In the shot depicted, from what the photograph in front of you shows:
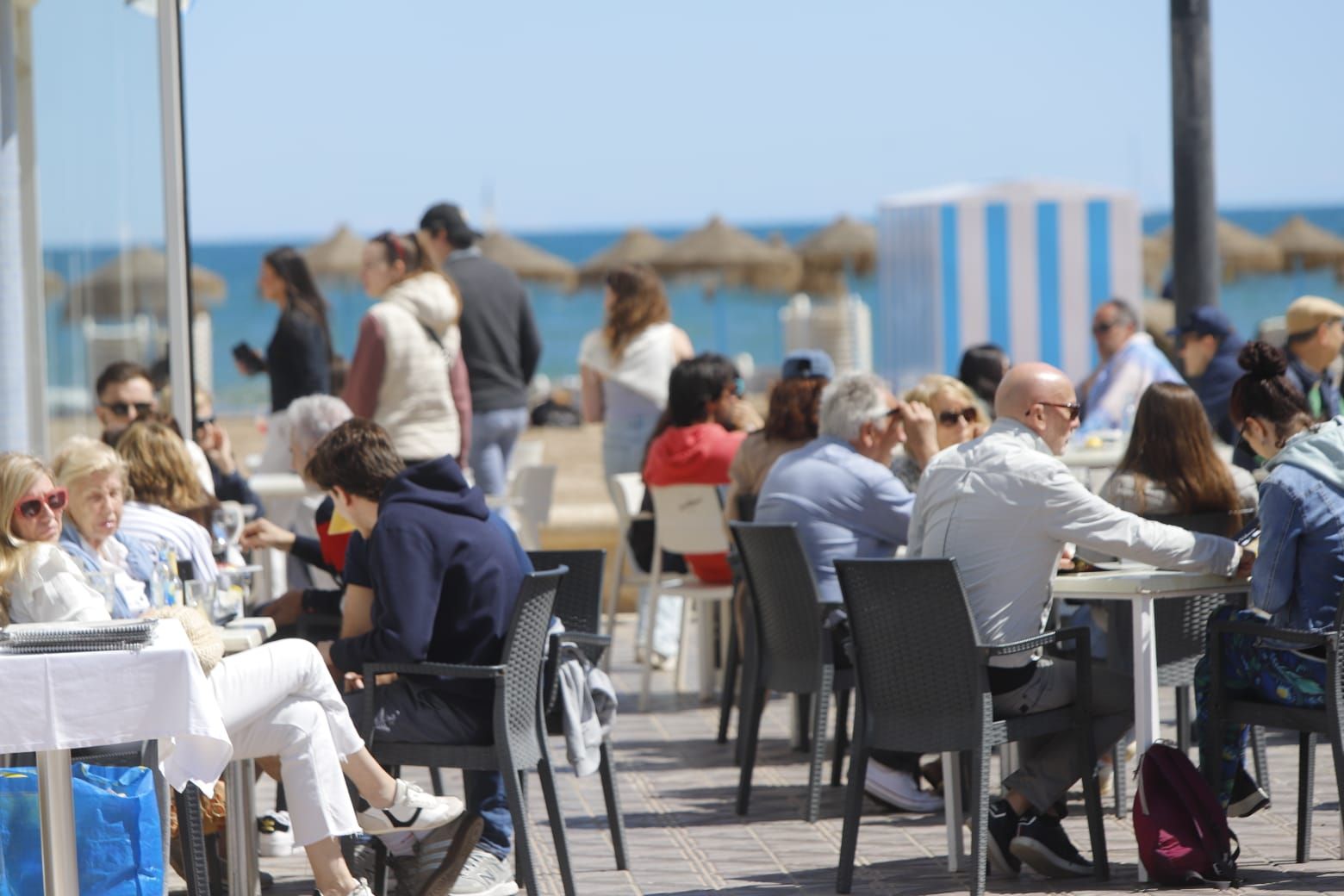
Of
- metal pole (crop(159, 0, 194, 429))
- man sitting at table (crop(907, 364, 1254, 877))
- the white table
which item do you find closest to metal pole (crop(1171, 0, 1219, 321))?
man sitting at table (crop(907, 364, 1254, 877))

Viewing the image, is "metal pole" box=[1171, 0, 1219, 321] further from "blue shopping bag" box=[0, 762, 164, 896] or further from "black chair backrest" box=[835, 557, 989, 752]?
"blue shopping bag" box=[0, 762, 164, 896]

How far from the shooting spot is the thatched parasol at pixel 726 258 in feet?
140

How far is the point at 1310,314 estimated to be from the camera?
8008mm

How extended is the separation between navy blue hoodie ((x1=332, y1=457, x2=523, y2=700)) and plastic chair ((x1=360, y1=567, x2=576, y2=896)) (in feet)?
0.20

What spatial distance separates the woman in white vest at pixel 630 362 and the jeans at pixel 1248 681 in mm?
4153

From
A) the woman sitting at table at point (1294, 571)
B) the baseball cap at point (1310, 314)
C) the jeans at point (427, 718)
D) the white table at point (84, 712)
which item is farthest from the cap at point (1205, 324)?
the white table at point (84, 712)

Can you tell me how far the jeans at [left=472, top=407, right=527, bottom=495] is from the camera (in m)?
8.80

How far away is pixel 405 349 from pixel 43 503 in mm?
3640

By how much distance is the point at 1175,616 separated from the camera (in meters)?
5.47

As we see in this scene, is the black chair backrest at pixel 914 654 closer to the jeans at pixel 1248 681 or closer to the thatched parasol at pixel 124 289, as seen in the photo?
the jeans at pixel 1248 681

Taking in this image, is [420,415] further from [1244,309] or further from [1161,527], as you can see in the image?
[1244,309]

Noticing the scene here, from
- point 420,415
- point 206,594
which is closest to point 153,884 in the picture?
point 206,594

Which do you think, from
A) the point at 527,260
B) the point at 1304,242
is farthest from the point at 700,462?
the point at 1304,242

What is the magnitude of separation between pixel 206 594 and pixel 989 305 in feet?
29.7
